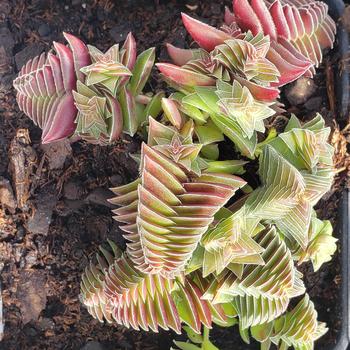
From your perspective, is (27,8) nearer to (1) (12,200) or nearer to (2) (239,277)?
(1) (12,200)

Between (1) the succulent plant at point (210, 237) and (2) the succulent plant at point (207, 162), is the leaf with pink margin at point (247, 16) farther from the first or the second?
(1) the succulent plant at point (210, 237)

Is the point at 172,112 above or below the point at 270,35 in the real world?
below

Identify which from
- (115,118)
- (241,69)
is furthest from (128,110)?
(241,69)

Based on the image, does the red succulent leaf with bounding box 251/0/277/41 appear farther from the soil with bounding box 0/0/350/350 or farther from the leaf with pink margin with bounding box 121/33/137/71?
the soil with bounding box 0/0/350/350

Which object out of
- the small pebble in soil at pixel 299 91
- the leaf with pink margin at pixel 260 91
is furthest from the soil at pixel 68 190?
the leaf with pink margin at pixel 260 91

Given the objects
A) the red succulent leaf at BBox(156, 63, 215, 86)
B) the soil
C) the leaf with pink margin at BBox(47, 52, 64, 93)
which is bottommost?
the soil

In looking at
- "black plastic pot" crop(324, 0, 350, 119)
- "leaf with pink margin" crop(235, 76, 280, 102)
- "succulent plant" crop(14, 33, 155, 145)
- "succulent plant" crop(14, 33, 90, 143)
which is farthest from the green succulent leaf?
"black plastic pot" crop(324, 0, 350, 119)

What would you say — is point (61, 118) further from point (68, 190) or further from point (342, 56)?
point (342, 56)
